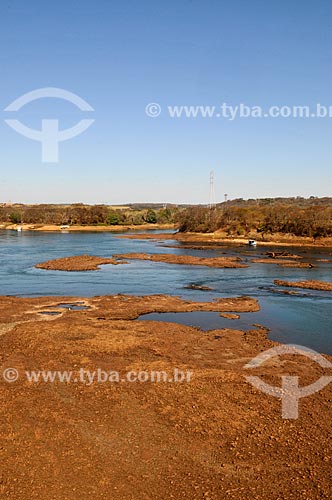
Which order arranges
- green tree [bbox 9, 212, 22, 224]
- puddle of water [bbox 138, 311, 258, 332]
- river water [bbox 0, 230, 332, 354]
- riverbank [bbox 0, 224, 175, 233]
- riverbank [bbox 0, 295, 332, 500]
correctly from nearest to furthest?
riverbank [bbox 0, 295, 332, 500] → puddle of water [bbox 138, 311, 258, 332] → river water [bbox 0, 230, 332, 354] → riverbank [bbox 0, 224, 175, 233] → green tree [bbox 9, 212, 22, 224]

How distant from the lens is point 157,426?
41.5 feet

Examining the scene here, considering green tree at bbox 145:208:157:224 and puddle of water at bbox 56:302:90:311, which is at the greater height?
green tree at bbox 145:208:157:224

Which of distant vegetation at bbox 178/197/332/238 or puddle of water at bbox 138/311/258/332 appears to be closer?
puddle of water at bbox 138/311/258/332

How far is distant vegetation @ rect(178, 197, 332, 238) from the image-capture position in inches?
3246

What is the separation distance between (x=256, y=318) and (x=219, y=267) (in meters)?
23.8

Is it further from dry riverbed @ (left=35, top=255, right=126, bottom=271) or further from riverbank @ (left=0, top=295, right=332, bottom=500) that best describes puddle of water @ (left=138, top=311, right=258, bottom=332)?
dry riverbed @ (left=35, top=255, right=126, bottom=271)

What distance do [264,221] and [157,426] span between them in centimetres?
8391

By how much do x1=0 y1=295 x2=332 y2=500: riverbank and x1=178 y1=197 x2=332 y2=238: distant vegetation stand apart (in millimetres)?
66338

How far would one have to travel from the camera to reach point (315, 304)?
100 feet

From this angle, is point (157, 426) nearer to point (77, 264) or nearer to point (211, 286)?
point (211, 286)

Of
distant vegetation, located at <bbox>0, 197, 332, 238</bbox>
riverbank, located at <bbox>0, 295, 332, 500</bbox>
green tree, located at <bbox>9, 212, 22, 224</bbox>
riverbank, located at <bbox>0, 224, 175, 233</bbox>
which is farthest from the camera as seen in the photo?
green tree, located at <bbox>9, 212, 22, 224</bbox>

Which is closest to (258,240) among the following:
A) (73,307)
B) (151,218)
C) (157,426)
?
(73,307)

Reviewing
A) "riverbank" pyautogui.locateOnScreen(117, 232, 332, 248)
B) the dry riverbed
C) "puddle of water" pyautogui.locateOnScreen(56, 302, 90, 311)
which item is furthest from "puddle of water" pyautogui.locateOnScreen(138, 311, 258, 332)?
"riverbank" pyautogui.locateOnScreen(117, 232, 332, 248)

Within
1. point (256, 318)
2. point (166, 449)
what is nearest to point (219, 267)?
point (256, 318)
